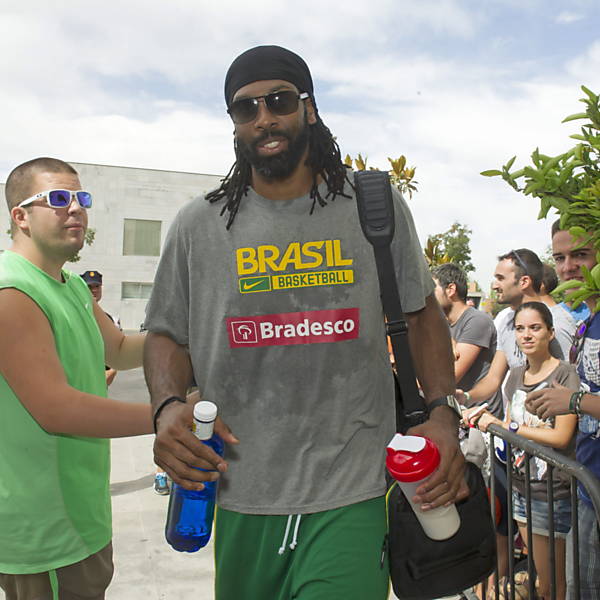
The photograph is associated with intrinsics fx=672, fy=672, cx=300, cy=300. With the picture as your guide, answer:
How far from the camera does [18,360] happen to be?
2295mm

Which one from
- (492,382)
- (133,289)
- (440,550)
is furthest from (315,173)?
(133,289)

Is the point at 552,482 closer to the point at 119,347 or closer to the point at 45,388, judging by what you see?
the point at 119,347

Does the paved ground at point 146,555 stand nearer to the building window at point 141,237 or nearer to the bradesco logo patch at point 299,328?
the bradesco logo patch at point 299,328

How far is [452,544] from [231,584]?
2.39 ft

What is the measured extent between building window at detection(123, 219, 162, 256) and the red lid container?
1741 inches

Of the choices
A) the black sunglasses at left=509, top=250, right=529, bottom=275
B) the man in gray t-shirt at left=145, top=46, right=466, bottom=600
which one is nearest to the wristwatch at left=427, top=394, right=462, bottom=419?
the man in gray t-shirt at left=145, top=46, right=466, bottom=600

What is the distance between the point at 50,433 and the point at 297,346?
102cm

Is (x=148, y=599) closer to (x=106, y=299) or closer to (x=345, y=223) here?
(x=345, y=223)

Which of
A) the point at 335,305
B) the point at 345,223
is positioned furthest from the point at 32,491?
the point at 345,223

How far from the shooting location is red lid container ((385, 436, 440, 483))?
1764 millimetres

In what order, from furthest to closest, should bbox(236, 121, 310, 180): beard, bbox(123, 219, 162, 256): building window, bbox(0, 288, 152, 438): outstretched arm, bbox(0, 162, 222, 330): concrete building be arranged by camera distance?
bbox(123, 219, 162, 256): building window → bbox(0, 162, 222, 330): concrete building → bbox(0, 288, 152, 438): outstretched arm → bbox(236, 121, 310, 180): beard

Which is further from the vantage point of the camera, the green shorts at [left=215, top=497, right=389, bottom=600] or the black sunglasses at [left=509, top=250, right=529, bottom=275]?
the black sunglasses at [left=509, top=250, right=529, bottom=275]

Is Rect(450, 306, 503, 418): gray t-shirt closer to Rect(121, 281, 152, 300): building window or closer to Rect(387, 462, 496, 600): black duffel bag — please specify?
Rect(387, 462, 496, 600): black duffel bag

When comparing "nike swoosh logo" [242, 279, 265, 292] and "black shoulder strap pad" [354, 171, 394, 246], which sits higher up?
Answer: "black shoulder strap pad" [354, 171, 394, 246]
